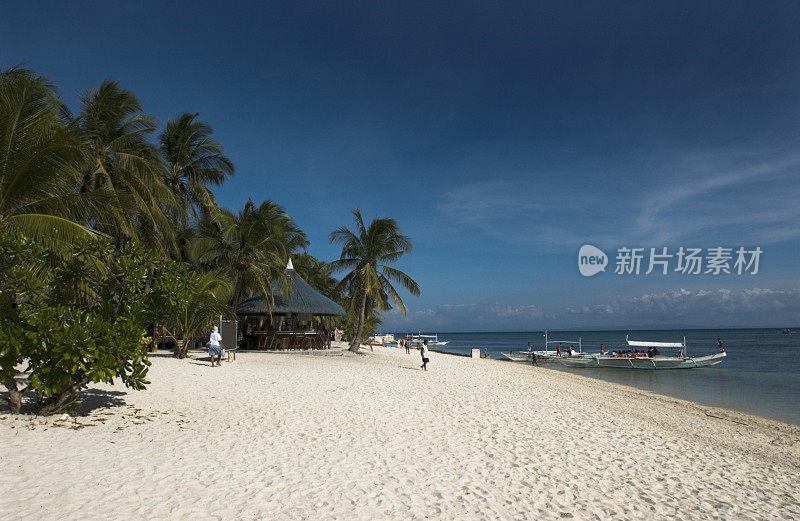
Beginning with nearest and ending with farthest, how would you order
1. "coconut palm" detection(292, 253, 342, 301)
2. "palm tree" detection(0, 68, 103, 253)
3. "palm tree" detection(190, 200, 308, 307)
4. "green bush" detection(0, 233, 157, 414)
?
1. "green bush" detection(0, 233, 157, 414)
2. "palm tree" detection(0, 68, 103, 253)
3. "palm tree" detection(190, 200, 308, 307)
4. "coconut palm" detection(292, 253, 342, 301)

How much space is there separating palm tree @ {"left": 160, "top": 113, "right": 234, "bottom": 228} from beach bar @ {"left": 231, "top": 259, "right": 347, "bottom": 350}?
4708 millimetres

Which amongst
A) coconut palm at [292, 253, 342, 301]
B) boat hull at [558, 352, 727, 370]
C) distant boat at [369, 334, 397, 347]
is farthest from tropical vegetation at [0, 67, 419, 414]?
distant boat at [369, 334, 397, 347]

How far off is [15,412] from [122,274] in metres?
2.30

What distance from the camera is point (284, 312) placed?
782 inches

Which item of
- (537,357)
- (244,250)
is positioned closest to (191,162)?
(244,250)

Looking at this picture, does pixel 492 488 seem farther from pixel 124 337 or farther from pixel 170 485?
pixel 124 337

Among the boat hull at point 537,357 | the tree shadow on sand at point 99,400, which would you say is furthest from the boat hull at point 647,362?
the tree shadow on sand at point 99,400

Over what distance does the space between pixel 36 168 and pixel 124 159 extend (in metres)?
5.40

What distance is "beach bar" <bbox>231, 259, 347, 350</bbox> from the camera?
19.8m

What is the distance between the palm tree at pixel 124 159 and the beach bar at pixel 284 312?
5.25 meters

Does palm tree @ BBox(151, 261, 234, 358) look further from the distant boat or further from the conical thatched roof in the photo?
the distant boat

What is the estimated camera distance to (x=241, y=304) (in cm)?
2019

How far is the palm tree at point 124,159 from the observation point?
12.6 m

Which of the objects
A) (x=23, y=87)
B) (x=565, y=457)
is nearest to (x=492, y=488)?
(x=565, y=457)
